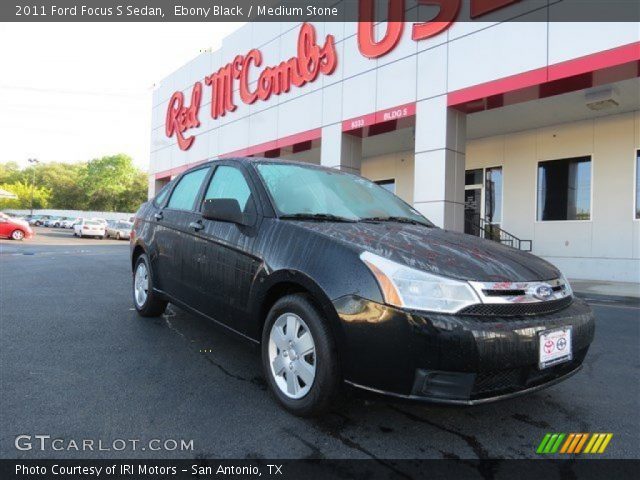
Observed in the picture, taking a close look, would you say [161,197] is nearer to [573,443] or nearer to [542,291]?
[542,291]

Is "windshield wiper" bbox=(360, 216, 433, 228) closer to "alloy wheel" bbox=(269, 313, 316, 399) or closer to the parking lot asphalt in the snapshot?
"alloy wheel" bbox=(269, 313, 316, 399)

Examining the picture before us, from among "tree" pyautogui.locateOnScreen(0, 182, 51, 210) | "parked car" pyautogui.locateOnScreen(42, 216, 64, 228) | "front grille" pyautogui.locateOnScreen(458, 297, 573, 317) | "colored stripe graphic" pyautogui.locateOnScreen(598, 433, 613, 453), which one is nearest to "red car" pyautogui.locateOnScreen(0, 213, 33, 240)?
"front grille" pyautogui.locateOnScreen(458, 297, 573, 317)

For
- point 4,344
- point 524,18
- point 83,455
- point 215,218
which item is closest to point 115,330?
point 4,344

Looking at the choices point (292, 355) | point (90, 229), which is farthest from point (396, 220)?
point (90, 229)

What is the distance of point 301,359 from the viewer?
2613mm

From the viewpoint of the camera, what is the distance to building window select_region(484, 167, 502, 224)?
14.3 meters

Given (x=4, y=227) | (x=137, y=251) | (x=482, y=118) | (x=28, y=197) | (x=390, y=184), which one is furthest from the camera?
(x=28, y=197)

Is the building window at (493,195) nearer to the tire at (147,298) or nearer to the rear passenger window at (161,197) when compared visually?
the rear passenger window at (161,197)

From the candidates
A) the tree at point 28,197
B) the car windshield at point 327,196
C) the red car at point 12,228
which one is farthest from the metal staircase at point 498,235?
the tree at point 28,197

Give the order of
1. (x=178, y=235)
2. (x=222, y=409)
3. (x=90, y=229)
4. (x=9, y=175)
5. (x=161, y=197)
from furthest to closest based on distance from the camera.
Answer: (x=9, y=175)
(x=90, y=229)
(x=161, y=197)
(x=178, y=235)
(x=222, y=409)

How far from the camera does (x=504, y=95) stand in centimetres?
962

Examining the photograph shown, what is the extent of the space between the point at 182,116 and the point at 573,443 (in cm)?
2167

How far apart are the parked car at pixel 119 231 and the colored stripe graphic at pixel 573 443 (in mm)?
33037

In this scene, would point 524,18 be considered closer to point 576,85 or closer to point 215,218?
point 576,85
